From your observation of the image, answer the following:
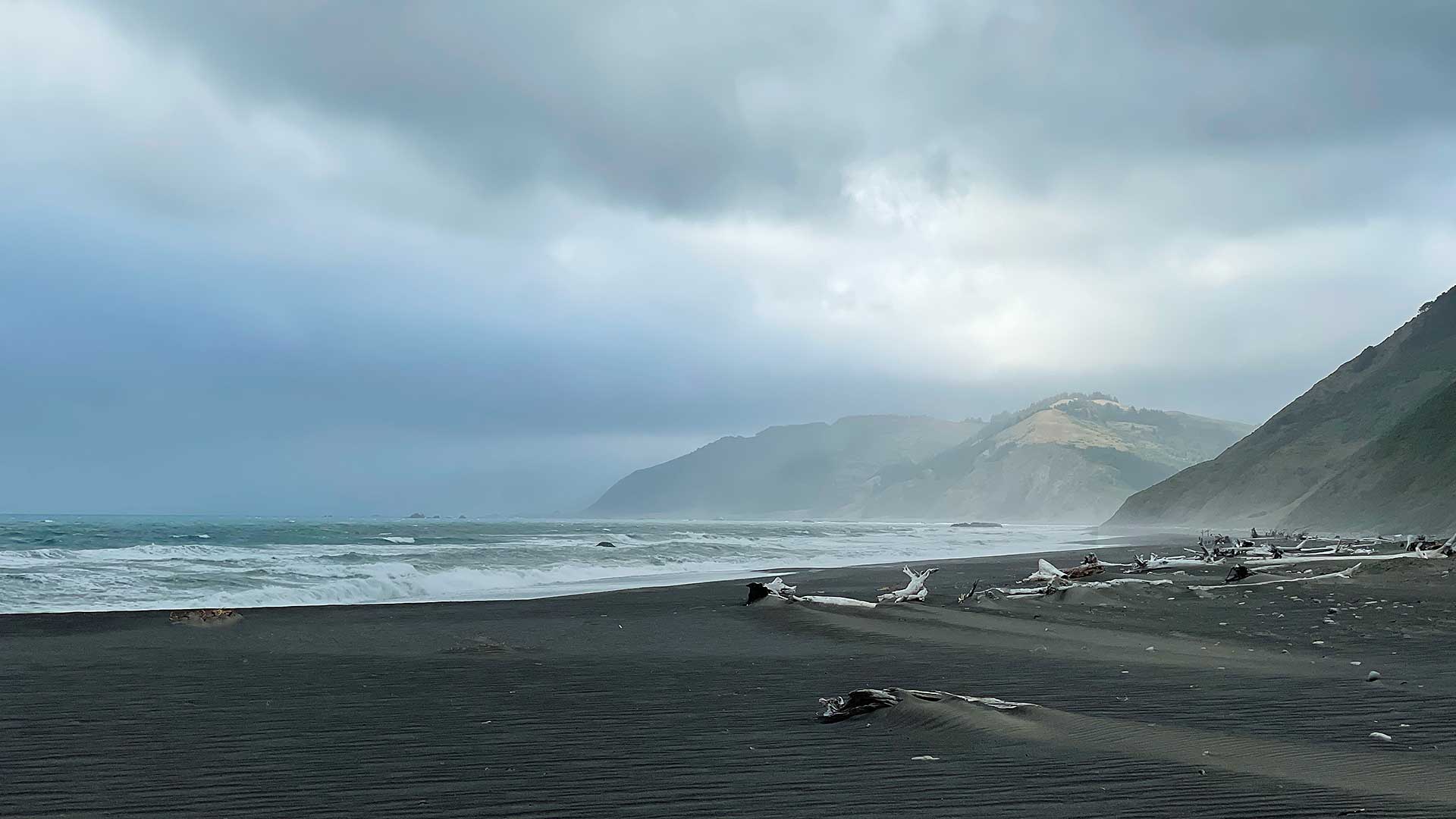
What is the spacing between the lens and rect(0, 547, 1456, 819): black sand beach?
5328mm

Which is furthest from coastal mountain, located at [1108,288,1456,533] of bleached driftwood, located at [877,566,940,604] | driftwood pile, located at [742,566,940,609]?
driftwood pile, located at [742,566,940,609]

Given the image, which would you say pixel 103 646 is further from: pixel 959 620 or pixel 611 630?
pixel 959 620

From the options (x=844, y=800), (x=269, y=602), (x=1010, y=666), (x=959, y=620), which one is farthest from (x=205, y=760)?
(x=269, y=602)

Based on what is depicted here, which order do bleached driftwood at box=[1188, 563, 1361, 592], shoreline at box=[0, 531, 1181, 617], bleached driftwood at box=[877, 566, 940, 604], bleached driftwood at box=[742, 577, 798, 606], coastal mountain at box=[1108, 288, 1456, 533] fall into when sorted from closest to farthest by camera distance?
bleached driftwood at box=[877, 566, 940, 604]
bleached driftwood at box=[742, 577, 798, 606]
bleached driftwood at box=[1188, 563, 1361, 592]
shoreline at box=[0, 531, 1181, 617]
coastal mountain at box=[1108, 288, 1456, 533]

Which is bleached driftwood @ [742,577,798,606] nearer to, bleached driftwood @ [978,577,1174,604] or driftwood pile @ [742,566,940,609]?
driftwood pile @ [742,566,940,609]

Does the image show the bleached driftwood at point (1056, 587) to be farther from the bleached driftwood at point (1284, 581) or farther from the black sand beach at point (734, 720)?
the black sand beach at point (734, 720)

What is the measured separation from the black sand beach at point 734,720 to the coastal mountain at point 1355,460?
46800 mm

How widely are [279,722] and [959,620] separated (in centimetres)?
968

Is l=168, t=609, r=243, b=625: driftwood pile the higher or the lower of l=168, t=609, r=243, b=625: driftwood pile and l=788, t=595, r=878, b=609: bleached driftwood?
the lower

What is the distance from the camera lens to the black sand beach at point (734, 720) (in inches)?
210

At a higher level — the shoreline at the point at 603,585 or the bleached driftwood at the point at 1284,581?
the bleached driftwood at the point at 1284,581

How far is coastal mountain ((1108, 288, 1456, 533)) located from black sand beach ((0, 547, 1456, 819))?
4680 centimetres

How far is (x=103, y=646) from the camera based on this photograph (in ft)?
39.9

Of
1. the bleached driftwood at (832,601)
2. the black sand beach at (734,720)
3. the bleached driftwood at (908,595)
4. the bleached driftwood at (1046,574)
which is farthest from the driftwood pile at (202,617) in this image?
the bleached driftwood at (1046,574)
